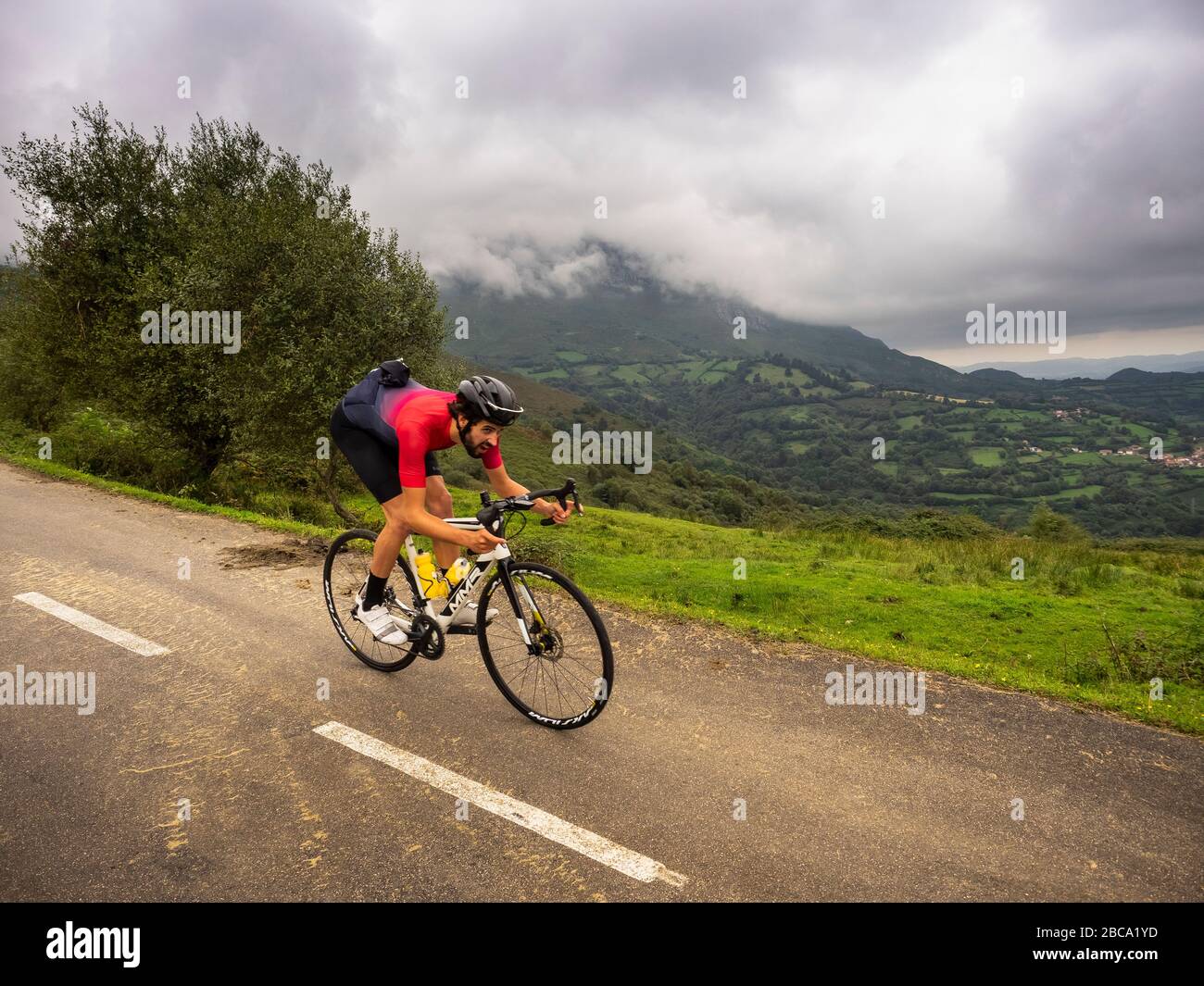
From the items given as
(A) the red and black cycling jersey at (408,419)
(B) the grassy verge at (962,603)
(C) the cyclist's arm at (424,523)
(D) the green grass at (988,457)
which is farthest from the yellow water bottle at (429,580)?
(D) the green grass at (988,457)

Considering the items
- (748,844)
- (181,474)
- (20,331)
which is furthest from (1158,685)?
(20,331)

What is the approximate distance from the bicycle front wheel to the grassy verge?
2983mm

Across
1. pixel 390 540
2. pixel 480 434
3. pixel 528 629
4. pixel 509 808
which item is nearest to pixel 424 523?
pixel 480 434

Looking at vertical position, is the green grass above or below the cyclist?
above

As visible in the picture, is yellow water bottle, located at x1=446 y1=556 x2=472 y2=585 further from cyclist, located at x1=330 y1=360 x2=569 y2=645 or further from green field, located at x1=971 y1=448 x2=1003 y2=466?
green field, located at x1=971 y1=448 x2=1003 y2=466

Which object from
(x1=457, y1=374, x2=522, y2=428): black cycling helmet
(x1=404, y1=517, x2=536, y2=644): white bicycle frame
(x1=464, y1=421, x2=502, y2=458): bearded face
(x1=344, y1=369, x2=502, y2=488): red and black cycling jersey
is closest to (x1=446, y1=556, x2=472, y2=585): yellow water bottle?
(x1=404, y1=517, x2=536, y2=644): white bicycle frame

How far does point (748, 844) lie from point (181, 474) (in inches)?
814

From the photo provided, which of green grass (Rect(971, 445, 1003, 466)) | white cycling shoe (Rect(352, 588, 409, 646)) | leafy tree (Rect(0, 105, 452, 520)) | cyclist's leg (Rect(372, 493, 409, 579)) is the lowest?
white cycling shoe (Rect(352, 588, 409, 646))

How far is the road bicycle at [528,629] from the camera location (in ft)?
17.2

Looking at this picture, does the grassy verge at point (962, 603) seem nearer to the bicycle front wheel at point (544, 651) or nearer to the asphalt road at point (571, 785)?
the asphalt road at point (571, 785)

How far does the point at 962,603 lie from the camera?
10914 mm

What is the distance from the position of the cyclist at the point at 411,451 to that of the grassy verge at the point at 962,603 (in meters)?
3.47

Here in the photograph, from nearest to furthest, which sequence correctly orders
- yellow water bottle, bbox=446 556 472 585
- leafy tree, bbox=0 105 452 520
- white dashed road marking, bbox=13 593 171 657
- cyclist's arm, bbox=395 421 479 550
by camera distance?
cyclist's arm, bbox=395 421 479 550 → yellow water bottle, bbox=446 556 472 585 → white dashed road marking, bbox=13 593 171 657 → leafy tree, bbox=0 105 452 520

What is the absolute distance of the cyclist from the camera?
16.4ft
